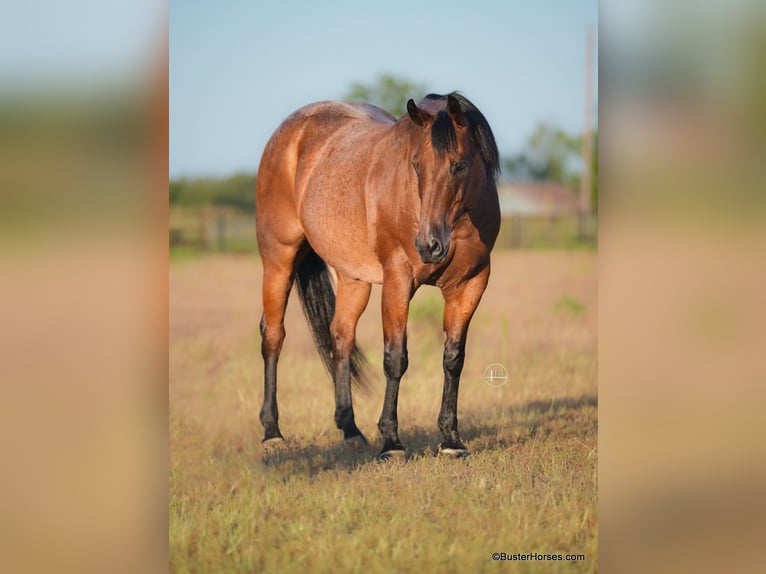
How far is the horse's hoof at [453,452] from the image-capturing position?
219 inches

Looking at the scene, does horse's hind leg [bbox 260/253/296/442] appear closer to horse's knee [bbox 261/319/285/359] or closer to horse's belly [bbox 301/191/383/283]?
horse's knee [bbox 261/319/285/359]

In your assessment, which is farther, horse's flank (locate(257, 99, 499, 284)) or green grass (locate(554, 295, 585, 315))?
green grass (locate(554, 295, 585, 315))

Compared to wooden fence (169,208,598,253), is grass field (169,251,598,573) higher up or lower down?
lower down

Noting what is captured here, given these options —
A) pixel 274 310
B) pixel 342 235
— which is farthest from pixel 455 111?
pixel 274 310

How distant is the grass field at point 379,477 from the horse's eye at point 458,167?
6.11 ft

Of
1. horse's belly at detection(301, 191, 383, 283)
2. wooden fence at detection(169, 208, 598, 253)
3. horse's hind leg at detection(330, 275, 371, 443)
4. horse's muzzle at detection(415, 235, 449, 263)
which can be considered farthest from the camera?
wooden fence at detection(169, 208, 598, 253)

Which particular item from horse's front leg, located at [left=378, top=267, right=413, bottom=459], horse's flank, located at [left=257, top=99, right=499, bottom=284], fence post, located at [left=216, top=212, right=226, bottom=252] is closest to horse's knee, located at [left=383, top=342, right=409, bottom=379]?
horse's front leg, located at [left=378, top=267, right=413, bottom=459]

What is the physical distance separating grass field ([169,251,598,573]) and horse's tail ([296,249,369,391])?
1.52ft

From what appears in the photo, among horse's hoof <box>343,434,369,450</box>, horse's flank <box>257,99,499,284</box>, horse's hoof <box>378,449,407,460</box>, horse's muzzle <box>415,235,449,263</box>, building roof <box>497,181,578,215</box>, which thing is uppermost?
building roof <box>497,181,578,215</box>

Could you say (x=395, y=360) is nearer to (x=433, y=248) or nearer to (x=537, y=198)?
(x=433, y=248)

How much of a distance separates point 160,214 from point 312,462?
2775 millimetres

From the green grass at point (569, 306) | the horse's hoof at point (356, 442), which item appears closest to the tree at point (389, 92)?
the green grass at point (569, 306)

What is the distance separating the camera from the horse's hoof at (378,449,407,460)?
18.2ft

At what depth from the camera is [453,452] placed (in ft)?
18.2
